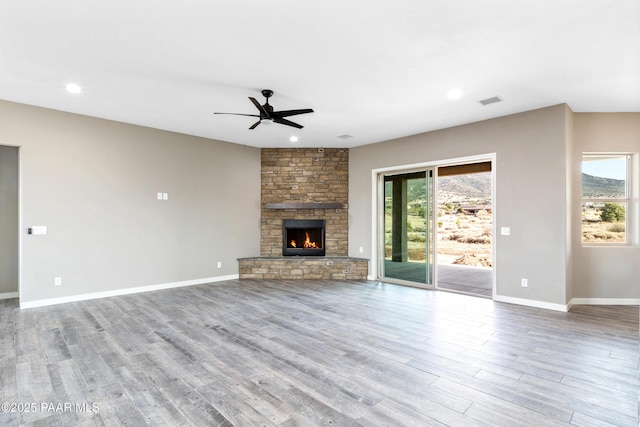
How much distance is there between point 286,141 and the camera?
6.28 metres

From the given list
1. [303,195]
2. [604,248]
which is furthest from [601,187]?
[303,195]

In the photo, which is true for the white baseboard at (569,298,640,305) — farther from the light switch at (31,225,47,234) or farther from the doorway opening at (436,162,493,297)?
the light switch at (31,225,47,234)

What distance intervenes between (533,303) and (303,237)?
4246mm

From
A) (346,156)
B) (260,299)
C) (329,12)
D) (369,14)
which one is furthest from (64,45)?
(346,156)

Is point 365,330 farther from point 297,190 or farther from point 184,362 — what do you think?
point 297,190

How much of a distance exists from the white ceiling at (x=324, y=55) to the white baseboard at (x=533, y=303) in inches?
106

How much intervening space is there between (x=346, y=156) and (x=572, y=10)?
4.71 m

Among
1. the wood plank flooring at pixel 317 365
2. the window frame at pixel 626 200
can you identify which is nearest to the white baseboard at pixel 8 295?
the wood plank flooring at pixel 317 365

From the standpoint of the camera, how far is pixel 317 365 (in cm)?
268

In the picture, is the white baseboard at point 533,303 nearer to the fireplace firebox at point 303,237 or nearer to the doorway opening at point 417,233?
the doorway opening at point 417,233

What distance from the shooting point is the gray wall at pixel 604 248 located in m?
4.57

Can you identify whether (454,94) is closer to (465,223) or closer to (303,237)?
(303,237)

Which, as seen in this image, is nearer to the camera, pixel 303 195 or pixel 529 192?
pixel 529 192

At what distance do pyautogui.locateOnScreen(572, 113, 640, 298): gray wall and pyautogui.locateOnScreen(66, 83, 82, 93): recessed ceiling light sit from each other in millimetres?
6699
